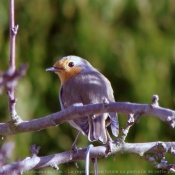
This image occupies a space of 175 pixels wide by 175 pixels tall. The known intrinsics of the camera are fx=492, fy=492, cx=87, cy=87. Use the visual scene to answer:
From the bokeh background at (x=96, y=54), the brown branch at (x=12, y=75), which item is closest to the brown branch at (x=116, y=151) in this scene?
the brown branch at (x=12, y=75)

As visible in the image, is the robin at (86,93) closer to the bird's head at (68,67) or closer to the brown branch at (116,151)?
the bird's head at (68,67)

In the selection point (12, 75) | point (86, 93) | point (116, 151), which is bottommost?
point (116, 151)

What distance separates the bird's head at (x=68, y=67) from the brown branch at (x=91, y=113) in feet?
5.01

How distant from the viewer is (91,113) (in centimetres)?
148

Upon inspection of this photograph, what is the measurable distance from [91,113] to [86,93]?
56.7 inches

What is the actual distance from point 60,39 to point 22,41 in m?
0.35

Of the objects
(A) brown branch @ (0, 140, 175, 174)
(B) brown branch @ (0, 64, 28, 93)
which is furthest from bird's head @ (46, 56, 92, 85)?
(B) brown branch @ (0, 64, 28, 93)

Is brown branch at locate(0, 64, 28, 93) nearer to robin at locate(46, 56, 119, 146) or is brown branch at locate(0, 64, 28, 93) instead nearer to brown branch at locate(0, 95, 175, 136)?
brown branch at locate(0, 95, 175, 136)

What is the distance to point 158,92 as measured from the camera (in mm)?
4188

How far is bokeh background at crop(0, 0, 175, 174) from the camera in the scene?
4004 mm

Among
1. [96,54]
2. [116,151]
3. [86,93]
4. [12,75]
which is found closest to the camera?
[12,75]

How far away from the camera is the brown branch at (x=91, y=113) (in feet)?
4.21

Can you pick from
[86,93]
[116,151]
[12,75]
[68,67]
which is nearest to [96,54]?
[68,67]

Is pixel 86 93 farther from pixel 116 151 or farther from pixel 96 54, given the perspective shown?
pixel 96 54
